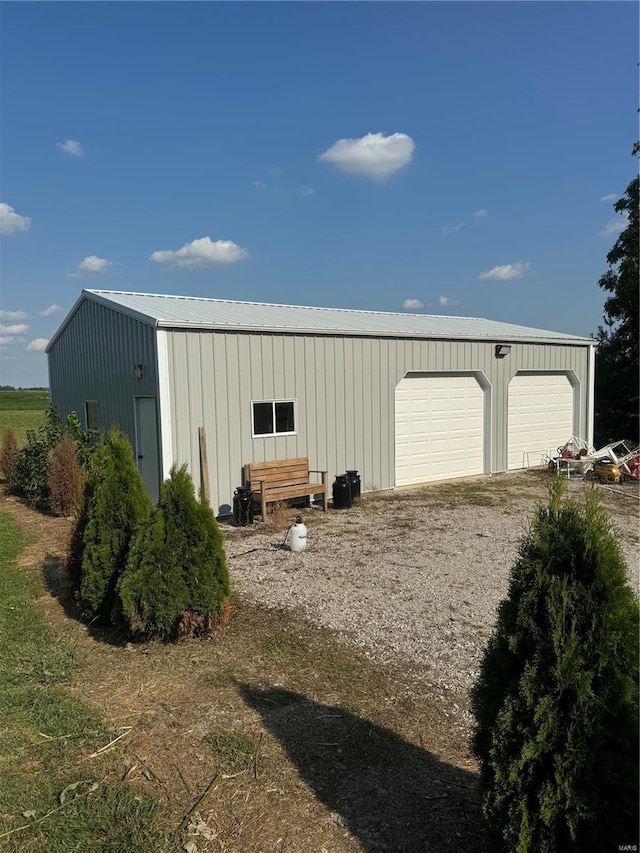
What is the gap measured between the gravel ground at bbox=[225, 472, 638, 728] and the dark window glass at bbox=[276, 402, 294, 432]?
1647 mm

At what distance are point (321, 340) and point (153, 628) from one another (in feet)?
24.0

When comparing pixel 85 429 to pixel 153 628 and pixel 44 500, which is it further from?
pixel 153 628

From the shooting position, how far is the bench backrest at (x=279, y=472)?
1004cm

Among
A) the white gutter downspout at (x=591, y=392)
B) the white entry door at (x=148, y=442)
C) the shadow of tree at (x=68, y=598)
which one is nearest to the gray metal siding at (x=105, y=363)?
the white entry door at (x=148, y=442)

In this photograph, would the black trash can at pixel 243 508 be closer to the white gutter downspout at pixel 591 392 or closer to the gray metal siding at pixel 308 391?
the gray metal siding at pixel 308 391

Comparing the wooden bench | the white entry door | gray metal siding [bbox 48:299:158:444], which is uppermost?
gray metal siding [bbox 48:299:158:444]

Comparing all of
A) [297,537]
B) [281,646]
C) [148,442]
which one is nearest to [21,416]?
[148,442]

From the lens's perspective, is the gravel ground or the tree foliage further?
the tree foliage

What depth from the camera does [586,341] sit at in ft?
52.0

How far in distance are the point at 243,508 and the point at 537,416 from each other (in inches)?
355

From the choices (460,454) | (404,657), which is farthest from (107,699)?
(460,454)

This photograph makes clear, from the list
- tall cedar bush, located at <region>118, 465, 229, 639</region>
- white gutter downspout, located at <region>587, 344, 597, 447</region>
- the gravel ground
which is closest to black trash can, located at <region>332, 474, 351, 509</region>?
the gravel ground

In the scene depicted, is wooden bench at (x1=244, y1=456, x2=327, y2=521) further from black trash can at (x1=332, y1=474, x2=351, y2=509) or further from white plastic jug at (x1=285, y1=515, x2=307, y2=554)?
white plastic jug at (x1=285, y1=515, x2=307, y2=554)

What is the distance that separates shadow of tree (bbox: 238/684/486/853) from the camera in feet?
8.48
